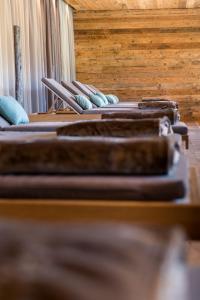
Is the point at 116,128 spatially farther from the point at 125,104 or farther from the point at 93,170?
the point at 125,104

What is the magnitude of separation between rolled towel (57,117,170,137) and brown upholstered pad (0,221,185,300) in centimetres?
184

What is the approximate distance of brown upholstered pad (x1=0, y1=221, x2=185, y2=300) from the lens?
0.75m

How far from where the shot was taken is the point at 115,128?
287 centimetres

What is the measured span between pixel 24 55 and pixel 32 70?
1.51 feet

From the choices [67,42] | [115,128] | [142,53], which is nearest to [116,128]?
[115,128]

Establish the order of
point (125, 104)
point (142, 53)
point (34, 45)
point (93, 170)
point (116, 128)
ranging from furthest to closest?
1. point (142, 53)
2. point (125, 104)
3. point (34, 45)
4. point (116, 128)
5. point (93, 170)

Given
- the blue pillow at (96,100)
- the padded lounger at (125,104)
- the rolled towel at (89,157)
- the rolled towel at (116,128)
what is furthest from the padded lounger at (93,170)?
the blue pillow at (96,100)

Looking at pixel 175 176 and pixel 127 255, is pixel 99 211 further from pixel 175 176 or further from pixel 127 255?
pixel 127 255

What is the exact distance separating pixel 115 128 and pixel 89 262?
205 centimetres

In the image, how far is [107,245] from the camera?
2.89 ft

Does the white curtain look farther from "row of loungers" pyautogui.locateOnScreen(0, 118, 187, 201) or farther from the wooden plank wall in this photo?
"row of loungers" pyautogui.locateOnScreen(0, 118, 187, 201)

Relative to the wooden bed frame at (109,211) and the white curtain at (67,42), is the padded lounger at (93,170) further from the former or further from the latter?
the white curtain at (67,42)

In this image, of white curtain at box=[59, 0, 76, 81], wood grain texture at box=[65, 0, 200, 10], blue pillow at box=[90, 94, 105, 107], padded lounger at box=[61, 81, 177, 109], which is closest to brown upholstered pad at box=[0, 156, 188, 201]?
padded lounger at box=[61, 81, 177, 109]

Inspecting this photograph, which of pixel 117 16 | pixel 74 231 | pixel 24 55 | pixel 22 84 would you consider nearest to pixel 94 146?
pixel 74 231
